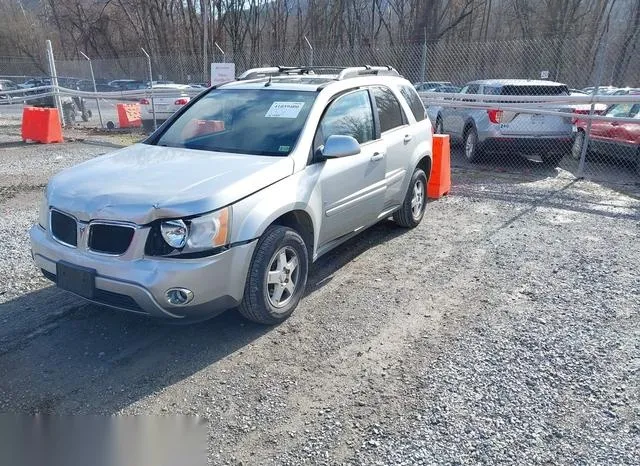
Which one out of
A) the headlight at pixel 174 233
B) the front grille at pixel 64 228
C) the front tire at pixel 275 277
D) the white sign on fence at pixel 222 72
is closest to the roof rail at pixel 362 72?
the front tire at pixel 275 277

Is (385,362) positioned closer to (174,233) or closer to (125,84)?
(174,233)

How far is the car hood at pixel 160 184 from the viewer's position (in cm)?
320

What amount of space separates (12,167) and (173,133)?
278 inches

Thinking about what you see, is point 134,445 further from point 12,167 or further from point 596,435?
point 12,167

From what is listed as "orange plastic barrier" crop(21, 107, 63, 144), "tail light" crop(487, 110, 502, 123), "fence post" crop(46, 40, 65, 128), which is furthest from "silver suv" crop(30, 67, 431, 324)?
"fence post" crop(46, 40, 65, 128)

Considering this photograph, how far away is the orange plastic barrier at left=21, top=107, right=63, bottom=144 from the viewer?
42.1 feet

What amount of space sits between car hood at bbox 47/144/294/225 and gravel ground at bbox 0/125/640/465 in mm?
1039

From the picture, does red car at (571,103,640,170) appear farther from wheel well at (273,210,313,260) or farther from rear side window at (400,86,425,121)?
wheel well at (273,210,313,260)

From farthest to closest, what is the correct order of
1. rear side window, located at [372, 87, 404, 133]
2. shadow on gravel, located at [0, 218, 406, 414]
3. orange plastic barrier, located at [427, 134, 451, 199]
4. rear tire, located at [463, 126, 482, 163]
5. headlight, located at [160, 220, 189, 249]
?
rear tire, located at [463, 126, 482, 163], orange plastic barrier, located at [427, 134, 451, 199], rear side window, located at [372, 87, 404, 133], headlight, located at [160, 220, 189, 249], shadow on gravel, located at [0, 218, 406, 414]

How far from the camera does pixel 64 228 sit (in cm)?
347

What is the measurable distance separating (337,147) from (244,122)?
38.4 inches

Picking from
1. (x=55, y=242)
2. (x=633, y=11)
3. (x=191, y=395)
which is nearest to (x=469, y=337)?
(x=191, y=395)

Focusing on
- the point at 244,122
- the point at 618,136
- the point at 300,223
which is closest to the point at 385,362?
the point at 300,223

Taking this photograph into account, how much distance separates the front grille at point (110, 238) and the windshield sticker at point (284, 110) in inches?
69.8
